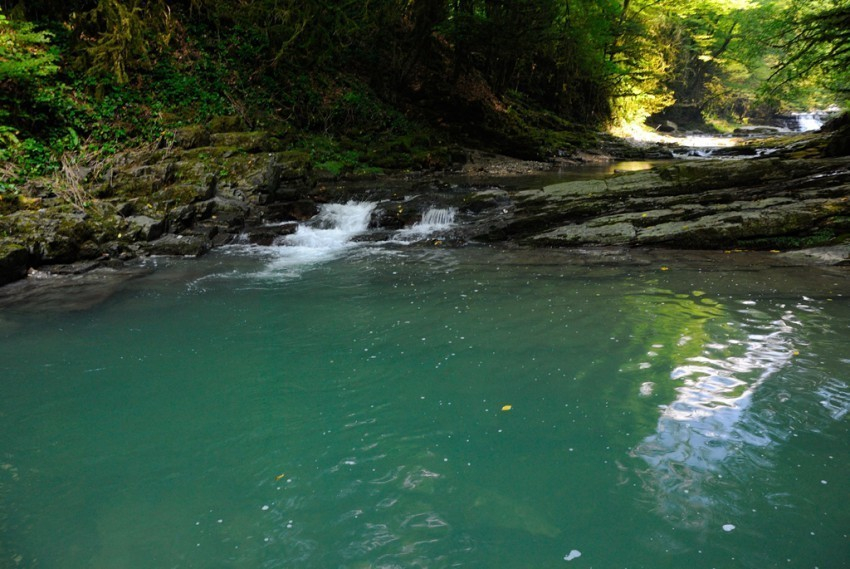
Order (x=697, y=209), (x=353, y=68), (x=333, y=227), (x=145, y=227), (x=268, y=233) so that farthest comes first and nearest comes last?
1. (x=353, y=68)
2. (x=333, y=227)
3. (x=268, y=233)
4. (x=145, y=227)
5. (x=697, y=209)

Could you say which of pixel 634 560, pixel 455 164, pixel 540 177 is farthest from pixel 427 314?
pixel 455 164

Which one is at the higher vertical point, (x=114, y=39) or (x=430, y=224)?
(x=114, y=39)

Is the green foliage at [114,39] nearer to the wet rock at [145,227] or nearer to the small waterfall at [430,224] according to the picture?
the wet rock at [145,227]

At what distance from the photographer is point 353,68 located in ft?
75.3

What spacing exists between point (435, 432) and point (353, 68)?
22.4 metres

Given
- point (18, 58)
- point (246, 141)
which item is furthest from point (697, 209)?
point (18, 58)

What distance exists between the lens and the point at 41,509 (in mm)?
3258

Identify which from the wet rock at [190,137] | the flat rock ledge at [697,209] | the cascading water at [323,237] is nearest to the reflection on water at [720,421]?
the flat rock ledge at [697,209]

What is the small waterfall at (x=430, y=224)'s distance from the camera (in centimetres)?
1188

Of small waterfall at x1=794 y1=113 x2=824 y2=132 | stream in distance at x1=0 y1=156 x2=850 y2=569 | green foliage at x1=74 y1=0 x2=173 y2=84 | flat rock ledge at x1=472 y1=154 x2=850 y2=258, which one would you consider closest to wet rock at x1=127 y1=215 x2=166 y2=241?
stream in distance at x1=0 y1=156 x2=850 y2=569

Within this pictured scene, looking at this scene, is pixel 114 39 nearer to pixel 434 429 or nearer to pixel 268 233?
pixel 268 233

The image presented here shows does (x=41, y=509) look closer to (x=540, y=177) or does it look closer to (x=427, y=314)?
(x=427, y=314)

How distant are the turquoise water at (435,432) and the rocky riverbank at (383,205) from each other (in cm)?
271

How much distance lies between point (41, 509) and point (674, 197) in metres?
11.9
